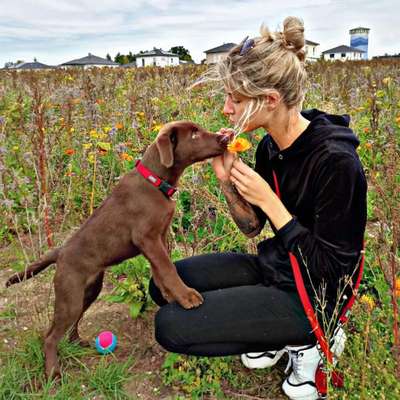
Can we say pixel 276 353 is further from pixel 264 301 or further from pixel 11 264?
pixel 11 264

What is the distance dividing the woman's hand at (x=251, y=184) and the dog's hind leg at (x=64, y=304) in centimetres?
104

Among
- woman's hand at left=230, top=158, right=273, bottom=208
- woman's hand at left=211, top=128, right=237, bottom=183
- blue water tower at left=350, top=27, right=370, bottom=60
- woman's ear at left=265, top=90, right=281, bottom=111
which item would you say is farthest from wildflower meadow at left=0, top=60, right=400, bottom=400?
blue water tower at left=350, top=27, right=370, bottom=60

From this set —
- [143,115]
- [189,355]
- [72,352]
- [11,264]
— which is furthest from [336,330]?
[143,115]

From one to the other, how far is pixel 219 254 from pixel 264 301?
676 mm

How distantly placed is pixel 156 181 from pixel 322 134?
958 mm

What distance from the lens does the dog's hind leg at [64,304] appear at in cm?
261

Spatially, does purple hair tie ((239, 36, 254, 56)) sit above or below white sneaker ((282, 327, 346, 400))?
above

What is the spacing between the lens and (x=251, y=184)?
2561 mm

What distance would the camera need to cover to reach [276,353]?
9.21 ft

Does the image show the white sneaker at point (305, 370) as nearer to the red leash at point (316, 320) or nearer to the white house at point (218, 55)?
the red leash at point (316, 320)

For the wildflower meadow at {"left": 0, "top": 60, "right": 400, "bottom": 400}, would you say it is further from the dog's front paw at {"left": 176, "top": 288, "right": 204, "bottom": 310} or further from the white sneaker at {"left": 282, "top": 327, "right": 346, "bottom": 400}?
the dog's front paw at {"left": 176, "top": 288, "right": 204, "bottom": 310}

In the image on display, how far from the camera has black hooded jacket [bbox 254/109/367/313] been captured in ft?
7.59

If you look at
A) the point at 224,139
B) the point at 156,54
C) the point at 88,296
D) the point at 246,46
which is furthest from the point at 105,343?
the point at 156,54

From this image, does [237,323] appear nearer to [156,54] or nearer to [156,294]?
[156,294]
